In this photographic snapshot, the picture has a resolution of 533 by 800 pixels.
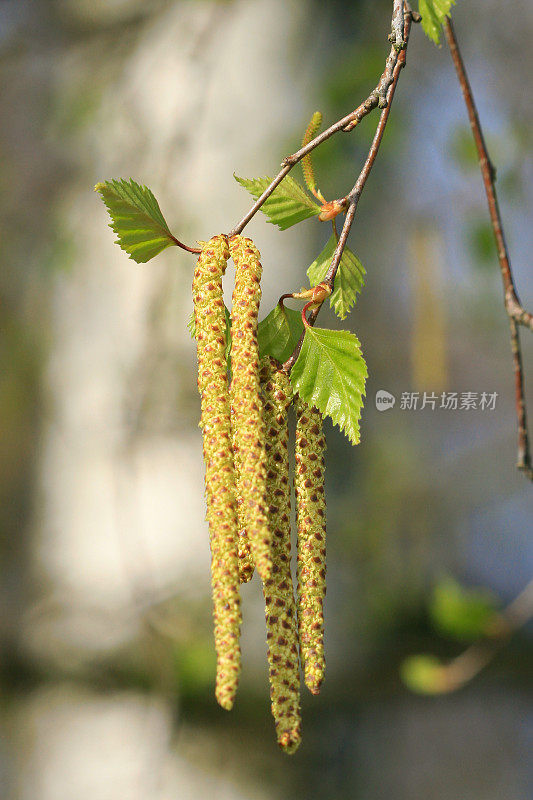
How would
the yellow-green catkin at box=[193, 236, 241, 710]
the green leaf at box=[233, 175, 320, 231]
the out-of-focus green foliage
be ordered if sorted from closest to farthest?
the yellow-green catkin at box=[193, 236, 241, 710], the green leaf at box=[233, 175, 320, 231], the out-of-focus green foliage

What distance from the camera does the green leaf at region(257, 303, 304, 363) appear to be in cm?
42

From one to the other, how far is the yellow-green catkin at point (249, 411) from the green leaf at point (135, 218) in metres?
0.05

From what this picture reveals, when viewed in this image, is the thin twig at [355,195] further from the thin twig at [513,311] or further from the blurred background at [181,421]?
the blurred background at [181,421]

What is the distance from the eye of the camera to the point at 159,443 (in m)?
1.52

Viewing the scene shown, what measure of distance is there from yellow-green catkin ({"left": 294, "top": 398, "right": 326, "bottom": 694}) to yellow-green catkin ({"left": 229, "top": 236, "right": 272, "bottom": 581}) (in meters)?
0.05

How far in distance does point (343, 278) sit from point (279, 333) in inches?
3.6

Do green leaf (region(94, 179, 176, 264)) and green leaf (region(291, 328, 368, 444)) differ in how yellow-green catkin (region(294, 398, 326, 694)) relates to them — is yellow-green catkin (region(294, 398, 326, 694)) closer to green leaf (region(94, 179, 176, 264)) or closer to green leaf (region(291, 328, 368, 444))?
green leaf (region(291, 328, 368, 444))

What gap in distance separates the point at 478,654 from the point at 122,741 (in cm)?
84

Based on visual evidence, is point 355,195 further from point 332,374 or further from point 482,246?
point 482,246

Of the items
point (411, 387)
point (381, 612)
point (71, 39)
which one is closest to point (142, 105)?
point (71, 39)

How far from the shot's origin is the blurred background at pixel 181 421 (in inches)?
59.2

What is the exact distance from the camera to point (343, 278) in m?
0.49

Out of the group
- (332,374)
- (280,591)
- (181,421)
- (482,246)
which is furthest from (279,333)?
(482,246)

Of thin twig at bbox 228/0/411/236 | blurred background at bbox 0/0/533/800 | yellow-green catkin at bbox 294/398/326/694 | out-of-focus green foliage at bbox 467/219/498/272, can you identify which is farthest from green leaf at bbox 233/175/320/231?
out-of-focus green foliage at bbox 467/219/498/272
